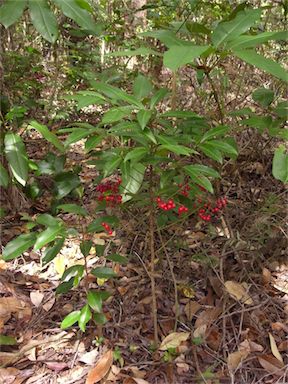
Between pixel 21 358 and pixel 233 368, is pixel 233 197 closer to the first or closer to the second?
pixel 233 368

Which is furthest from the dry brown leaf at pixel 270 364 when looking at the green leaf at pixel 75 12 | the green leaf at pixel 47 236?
the green leaf at pixel 75 12

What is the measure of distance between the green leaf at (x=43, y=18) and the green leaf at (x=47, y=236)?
64cm

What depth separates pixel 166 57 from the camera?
115 centimetres

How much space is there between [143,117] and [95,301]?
795 mm

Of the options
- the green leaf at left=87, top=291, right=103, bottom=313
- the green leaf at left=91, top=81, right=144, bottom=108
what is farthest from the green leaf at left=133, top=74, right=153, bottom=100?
the green leaf at left=87, top=291, right=103, bottom=313

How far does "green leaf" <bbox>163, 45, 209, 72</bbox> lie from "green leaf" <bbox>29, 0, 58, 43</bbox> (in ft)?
1.17

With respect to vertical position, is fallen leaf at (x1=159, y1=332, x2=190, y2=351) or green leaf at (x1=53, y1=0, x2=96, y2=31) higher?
green leaf at (x1=53, y1=0, x2=96, y2=31)

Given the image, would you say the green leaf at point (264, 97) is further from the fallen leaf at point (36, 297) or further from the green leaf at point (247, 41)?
the fallen leaf at point (36, 297)

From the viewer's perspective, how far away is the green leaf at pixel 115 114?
123 cm

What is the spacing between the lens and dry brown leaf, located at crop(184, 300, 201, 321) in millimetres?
2038

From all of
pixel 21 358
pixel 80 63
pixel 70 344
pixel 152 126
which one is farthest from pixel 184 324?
pixel 80 63

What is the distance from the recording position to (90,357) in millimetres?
1860

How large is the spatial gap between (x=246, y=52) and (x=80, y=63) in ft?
10.2

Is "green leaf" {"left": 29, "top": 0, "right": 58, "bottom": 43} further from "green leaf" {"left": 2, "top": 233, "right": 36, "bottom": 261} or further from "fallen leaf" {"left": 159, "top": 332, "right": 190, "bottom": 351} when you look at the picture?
"fallen leaf" {"left": 159, "top": 332, "right": 190, "bottom": 351}
